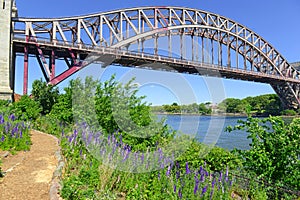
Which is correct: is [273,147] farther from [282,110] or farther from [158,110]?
[282,110]

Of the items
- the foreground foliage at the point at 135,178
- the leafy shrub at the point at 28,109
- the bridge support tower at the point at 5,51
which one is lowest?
the foreground foliage at the point at 135,178

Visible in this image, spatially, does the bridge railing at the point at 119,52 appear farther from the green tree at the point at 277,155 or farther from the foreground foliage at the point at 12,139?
the green tree at the point at 277,155

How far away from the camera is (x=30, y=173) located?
4527mm

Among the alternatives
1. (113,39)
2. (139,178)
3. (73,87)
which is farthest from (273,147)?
(113,39)

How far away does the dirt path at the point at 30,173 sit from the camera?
3.62 m

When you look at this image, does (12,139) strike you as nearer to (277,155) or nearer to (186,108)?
(186,108)

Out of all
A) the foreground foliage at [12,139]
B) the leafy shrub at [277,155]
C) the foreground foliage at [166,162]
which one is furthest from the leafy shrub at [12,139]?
the leafy shrub at [277,155]

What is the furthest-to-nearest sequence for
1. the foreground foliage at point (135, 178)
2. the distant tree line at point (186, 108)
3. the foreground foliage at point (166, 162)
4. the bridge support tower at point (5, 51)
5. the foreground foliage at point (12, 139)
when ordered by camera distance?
the bridge support tower at point (5, 51), the foreground foliage at point (12, 139), the distant tree line at point (186, 108), the foreground foliage at point (166, 162), the foreground foliage at point (135, 178)

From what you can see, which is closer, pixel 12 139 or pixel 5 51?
pixel 12 139

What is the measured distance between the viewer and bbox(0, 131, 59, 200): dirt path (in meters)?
3.62

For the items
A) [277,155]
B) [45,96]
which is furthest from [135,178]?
[45,96]

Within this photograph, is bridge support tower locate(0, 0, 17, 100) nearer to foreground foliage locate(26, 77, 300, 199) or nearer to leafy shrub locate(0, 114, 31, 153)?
leafy shrub locate(0, 114, 31, 153)

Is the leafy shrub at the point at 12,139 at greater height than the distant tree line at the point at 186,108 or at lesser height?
lesser

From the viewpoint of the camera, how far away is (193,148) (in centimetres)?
479
